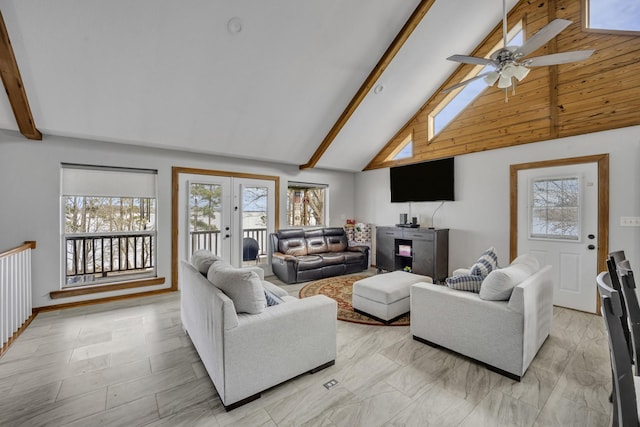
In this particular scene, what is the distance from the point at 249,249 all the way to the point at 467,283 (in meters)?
3.94

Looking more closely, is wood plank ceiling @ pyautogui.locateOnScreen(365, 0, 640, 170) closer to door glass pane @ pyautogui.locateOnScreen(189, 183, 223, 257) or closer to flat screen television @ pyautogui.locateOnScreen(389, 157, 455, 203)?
flat screen television @ pyautogui.locateOnScreen(389, 157, 455, 203)

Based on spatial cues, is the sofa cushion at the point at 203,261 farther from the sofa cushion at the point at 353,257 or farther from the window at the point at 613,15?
the window at the point at 613,15

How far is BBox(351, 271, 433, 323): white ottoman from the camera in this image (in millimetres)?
3127

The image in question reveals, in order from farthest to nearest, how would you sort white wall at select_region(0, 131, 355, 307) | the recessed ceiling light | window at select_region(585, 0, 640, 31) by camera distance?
white wall at select_region(0, 131, 355, 307)
window at select_region(585, 0, 640, 31)
the recessed ceiling light

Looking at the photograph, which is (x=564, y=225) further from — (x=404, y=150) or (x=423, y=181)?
(x=404, y=150)

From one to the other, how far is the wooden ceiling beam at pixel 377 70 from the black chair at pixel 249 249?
2078mm

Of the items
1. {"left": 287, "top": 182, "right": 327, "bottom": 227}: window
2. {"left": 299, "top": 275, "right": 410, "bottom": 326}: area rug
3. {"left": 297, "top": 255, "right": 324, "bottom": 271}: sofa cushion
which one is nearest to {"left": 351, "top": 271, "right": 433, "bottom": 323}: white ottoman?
{"left": 299, "top": 275, "right": 410, "bottom": 326}: area rug

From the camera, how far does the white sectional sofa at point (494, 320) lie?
2082mm

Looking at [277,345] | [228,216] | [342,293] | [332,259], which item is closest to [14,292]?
[228,216]

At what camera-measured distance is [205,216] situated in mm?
4828

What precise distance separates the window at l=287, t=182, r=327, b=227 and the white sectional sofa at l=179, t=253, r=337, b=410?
13.0ft

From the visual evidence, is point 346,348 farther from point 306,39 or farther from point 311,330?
point 306,39

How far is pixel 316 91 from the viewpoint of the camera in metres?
4.13

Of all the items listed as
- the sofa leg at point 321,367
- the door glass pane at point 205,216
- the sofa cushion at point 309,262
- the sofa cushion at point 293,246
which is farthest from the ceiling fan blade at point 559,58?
the door glass pane at point 205,216
